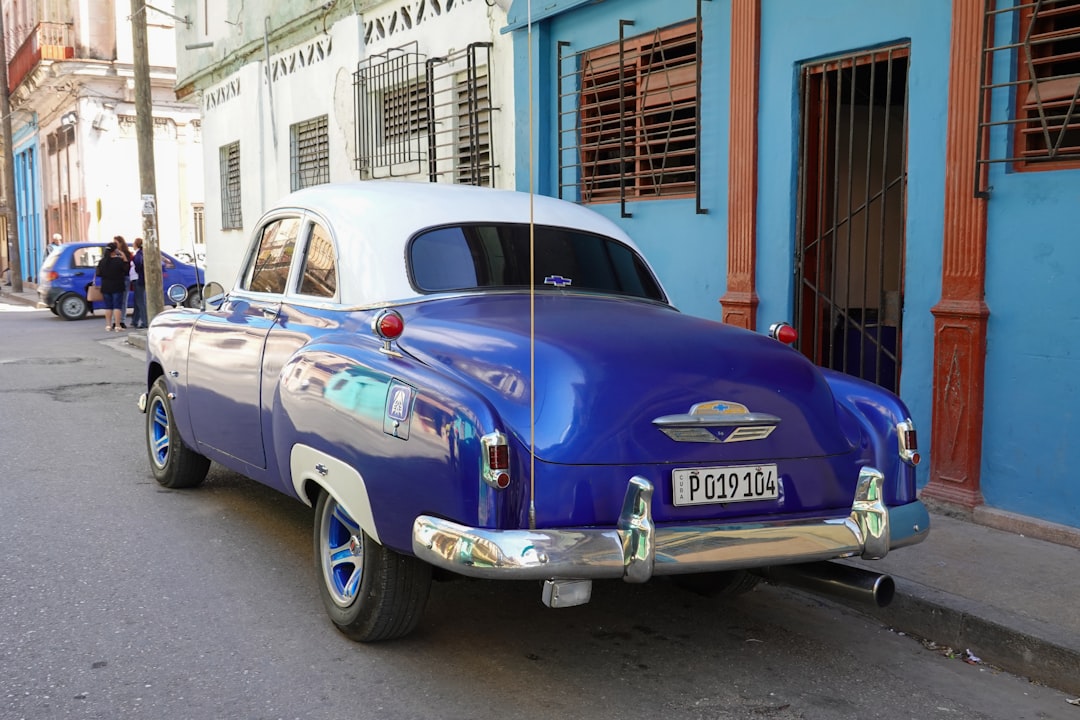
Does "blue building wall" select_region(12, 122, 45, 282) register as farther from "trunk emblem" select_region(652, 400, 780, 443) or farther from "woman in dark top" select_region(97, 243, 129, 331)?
"trunk emblem" select_region(652, 400, 780, 443)

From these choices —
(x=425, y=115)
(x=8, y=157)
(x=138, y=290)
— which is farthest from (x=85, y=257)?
(x=425, y=115)

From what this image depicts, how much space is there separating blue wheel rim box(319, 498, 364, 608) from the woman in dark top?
16913 mm

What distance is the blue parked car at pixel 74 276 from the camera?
22766 mm

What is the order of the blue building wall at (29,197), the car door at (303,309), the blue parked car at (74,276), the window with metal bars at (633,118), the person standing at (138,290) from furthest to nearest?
the blue building wall at (29,197)
the blue parked car at (74,276)
the person standing at (138,290)
the window with metal bars at (633,118)
the car door at (303,309)

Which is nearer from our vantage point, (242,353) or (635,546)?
(635,546)

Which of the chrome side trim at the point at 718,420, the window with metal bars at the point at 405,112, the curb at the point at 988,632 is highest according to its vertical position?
the window with metal bars at the point at 405,112

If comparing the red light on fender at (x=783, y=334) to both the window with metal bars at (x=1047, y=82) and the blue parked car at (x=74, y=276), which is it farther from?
the blue parked car at (x=74, y=276)

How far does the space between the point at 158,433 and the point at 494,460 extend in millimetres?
4332

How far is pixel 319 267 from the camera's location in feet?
17.5

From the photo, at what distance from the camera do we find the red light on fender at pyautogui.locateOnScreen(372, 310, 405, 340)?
4.25 meters

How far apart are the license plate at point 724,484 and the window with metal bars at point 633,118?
16.3ft

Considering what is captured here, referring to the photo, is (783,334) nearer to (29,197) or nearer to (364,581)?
(364,581)

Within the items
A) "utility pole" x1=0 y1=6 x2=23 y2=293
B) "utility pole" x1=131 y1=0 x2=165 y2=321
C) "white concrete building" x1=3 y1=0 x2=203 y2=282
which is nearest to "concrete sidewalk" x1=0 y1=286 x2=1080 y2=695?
"utility pole" x1=131 y1=0 x2=165 y2=321

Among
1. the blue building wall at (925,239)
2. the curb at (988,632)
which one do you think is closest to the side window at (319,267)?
the blue building wall at (925,239)
